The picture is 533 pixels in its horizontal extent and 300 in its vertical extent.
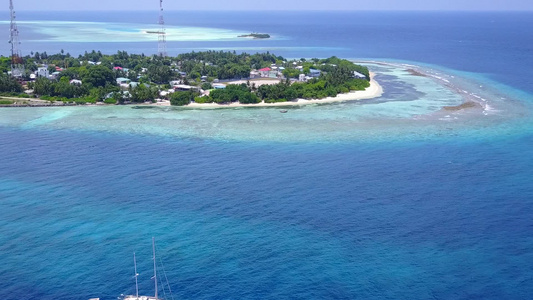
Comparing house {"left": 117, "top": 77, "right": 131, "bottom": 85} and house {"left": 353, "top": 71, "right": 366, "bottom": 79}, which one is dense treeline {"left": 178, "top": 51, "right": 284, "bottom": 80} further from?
house {"left": 353, "top": 71, "right": 366, "bottom": 79}

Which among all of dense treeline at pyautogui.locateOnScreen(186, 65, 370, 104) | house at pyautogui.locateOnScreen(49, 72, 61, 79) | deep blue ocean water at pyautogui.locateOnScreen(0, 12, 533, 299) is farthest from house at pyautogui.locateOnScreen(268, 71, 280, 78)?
deep blue ocean water at pyautogui.locateOnScreen(0, 12, 533, 299)

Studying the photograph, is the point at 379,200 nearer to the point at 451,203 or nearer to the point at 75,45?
the point at 451,203

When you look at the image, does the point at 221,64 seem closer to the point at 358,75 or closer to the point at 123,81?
the point at 123,81

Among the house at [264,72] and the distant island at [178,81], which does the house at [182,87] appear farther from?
the house at [264,72]

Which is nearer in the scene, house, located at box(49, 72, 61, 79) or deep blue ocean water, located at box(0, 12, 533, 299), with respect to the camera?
deep blue ocean water, located at box(0, 12, 533, 299)

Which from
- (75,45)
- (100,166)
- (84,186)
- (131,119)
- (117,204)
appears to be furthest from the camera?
(75,45)

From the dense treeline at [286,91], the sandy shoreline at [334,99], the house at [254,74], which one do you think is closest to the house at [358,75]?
the sandy shoreline at [334,99]

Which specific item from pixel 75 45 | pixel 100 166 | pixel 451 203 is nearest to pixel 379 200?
pixel 451 203
